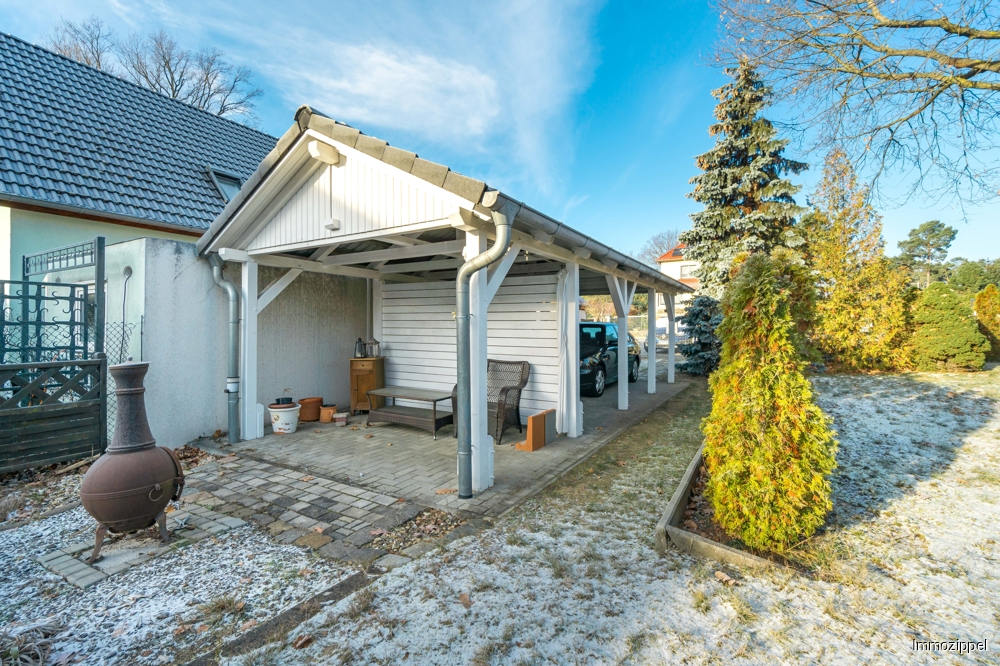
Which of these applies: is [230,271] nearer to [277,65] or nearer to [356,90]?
[356,90]

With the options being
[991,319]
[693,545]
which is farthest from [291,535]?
[991,319]

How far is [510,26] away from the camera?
8.10m

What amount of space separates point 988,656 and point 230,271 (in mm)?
7604

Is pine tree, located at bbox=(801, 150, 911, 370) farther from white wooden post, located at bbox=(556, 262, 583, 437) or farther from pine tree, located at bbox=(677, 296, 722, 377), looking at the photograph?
white wooden post, located at bbox=(556, 262, 583, 437)

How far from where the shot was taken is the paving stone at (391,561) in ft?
9.77

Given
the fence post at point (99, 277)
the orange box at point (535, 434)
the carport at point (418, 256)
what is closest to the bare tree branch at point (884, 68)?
the carport at point (418, 256)

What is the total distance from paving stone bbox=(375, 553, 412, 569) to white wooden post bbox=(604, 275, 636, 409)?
5.20 metres

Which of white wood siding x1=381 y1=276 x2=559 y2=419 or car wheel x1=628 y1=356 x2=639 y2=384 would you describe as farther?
car wheel x1=628 y1=356 x2=639 y2=384

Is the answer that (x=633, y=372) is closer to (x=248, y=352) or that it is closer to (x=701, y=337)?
(x=701, y=337)

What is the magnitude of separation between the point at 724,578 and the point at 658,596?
0.48 metres

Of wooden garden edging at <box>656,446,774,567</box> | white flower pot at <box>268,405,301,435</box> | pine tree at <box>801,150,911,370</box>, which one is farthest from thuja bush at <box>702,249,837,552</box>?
pine tree at <box>801,150,911,370</box>

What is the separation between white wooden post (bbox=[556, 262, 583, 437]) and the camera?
6.20 metres

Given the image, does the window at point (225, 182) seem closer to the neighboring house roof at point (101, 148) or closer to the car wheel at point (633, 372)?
the neighboring house roof at point (101, 148)

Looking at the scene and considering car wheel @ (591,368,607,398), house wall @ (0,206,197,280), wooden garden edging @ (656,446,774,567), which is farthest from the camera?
car wheel @ (591,368,607,398)
